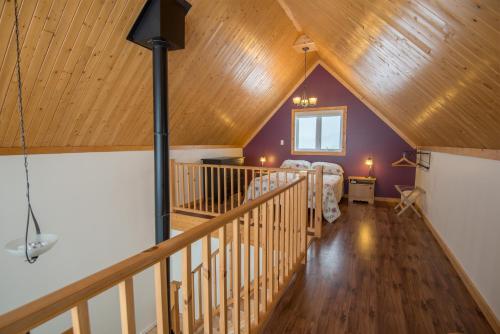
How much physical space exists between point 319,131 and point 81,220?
17.4ft

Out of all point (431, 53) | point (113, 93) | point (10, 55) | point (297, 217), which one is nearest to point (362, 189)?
point (297, 217)

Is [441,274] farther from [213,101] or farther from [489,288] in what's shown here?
[213,101]

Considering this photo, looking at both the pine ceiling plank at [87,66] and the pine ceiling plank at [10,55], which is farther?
the pine ceiling plank at [87,66]

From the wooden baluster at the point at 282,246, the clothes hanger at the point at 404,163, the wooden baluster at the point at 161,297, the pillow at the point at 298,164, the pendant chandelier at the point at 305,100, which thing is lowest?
the wooden baluster at the point at 282,246

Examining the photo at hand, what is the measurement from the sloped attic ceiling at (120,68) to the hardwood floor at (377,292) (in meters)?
2.90

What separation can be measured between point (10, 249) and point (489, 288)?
3520 millimetres

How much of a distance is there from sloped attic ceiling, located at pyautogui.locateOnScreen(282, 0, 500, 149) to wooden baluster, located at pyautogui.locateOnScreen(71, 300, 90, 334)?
1992 millimetres

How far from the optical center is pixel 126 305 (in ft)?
2.57

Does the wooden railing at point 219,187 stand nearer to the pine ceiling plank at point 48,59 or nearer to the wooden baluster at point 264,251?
the wooden baluster at point 264,251

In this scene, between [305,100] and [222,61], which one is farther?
[305,100]

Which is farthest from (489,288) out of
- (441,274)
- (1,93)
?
(1,93)

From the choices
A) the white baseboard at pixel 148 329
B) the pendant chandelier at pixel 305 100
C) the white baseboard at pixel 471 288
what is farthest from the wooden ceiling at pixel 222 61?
the white baseboard at pixel 148 329

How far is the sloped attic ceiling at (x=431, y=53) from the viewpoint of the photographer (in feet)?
4.71

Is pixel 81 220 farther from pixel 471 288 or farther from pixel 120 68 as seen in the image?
pixel 471 288
